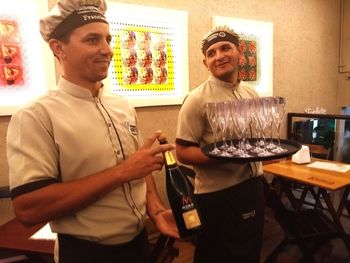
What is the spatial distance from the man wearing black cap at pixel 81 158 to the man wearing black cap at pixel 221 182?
2.09 ft

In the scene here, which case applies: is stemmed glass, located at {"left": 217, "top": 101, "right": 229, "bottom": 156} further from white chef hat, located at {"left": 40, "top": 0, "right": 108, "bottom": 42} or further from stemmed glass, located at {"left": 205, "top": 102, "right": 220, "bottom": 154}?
white chef hat, located at {"left": 40, "top": 0, "right": 108, "bottom": 42}

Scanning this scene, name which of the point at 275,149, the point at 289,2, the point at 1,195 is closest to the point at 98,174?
the point at 275,149

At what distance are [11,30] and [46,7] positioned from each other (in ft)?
1.00

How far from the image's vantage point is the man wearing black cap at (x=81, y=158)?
840mm

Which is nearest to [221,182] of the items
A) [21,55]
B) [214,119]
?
[214,119]

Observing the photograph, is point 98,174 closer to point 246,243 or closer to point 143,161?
point 143,161

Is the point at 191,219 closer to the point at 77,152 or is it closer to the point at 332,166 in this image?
the point at 77,152

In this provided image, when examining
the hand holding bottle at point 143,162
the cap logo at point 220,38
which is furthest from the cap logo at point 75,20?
the cap logo at point 220,38

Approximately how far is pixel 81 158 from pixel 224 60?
3.73 ft

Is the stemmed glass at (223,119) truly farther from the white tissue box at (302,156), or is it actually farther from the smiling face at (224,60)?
the white tissue box at (302,156)

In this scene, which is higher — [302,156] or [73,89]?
[73,89]

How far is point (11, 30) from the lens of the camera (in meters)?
2.06

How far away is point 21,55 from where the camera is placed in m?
2.12

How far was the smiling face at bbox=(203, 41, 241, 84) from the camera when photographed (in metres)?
1.75
